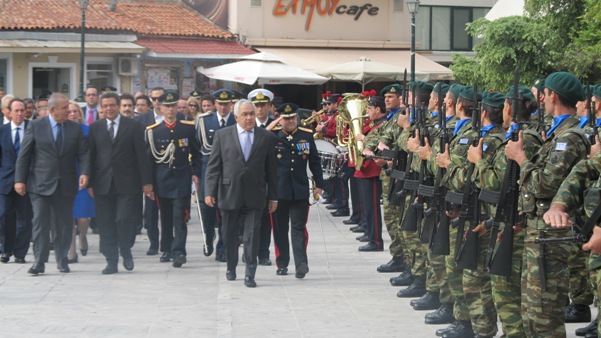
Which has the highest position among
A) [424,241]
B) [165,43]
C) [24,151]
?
[165,43]

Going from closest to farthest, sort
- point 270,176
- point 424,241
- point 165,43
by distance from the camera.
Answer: point 424,241 < point 270,176 < point 165,43

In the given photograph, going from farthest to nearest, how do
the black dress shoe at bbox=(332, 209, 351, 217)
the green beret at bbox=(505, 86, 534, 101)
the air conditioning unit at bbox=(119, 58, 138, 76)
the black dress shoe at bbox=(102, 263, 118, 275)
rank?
the air conditioning unit at bbox=(119, 58, 138, 76)
the black dress shoe at bbox=(332, 209, 351, 217)
the black dress shoe at bbox=(102, 263, 118, 275)
the green beret at bbox=(505, 86, 534, 101)

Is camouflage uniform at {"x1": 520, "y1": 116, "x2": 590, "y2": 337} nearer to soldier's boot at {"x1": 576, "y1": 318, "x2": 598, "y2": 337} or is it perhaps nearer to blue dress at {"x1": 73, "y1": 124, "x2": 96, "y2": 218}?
soldier's boot at {"x1": 576, "y1": 318, "x2": 598, "y2": 337}

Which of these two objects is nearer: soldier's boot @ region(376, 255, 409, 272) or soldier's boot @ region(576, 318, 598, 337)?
soldier's boot @ region(576, 318, 598, 337)

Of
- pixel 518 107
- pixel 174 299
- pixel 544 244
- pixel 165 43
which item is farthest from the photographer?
pixel 165 43

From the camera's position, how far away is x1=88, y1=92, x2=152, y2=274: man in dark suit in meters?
13.2

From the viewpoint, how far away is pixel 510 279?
320 inches

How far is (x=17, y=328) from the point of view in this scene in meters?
9.93

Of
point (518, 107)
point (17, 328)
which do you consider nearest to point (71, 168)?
point (17, 328)

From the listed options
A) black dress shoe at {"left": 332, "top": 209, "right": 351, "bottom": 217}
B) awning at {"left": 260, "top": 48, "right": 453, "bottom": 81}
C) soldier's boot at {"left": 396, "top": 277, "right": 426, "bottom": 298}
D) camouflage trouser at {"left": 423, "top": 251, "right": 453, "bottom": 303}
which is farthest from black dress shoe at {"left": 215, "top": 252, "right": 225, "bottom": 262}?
awning at {"left": 260, "top": 48, "right": 453, "bottom": 81}

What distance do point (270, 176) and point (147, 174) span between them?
1.67 metres

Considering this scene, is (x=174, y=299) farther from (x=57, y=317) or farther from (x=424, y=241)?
(x=424, y=241)

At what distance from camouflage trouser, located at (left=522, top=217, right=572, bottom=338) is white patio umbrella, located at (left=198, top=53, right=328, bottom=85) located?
716 inches

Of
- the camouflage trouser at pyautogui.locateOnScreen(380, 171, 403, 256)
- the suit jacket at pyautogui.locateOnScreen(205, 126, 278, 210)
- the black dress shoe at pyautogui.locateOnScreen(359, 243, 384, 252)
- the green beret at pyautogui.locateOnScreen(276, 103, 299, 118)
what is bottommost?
the black dress shoe at pyautogui.locateOnScreen(359, 243, 384, 252)
